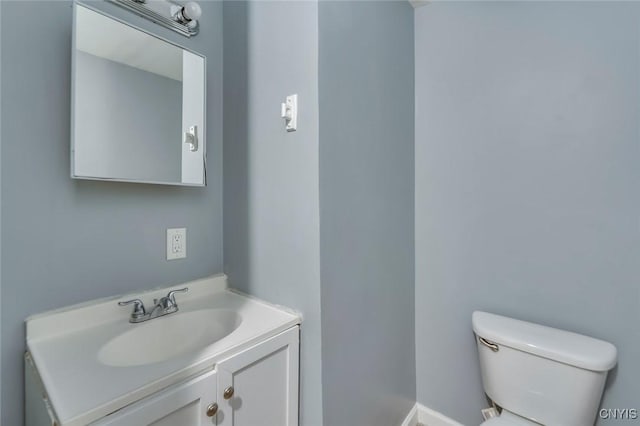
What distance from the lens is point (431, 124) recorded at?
1.48 meters

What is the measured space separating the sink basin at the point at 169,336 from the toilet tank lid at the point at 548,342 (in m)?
1.05

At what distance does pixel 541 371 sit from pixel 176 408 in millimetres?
1251

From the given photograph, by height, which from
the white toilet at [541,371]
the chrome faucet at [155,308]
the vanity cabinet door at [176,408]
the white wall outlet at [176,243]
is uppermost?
the white wall outlet at [176,243]

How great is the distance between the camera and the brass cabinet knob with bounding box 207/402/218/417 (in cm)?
71

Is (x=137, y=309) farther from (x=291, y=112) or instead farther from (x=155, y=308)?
(x=291, y=112)

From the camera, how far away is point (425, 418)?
1.50m

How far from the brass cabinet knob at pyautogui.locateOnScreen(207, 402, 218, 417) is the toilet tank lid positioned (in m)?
1.07

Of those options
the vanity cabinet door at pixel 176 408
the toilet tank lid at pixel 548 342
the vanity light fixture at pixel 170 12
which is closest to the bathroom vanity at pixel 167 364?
the vanity cabinet door at pixel 176 408

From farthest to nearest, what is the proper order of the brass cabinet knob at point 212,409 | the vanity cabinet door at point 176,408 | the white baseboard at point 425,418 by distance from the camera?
the white baseboard at point 425,418, the brass cabinet knob at point 212,409, the vanity cabinet door at point 176,408

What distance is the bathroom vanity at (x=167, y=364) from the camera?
1.94ft

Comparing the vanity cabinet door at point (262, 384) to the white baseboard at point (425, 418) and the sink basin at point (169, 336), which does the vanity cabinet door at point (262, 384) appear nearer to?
the sink basin at point (169, 336)

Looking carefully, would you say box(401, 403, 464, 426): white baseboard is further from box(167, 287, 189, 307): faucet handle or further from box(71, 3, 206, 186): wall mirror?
box(71, 3, 206, 186): wall mirror

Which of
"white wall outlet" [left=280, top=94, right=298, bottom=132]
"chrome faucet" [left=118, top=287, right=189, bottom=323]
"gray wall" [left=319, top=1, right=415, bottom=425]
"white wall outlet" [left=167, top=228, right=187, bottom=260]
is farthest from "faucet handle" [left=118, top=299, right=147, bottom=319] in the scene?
"white wall outlet" [left=280, top=94, right=298, bottom=132]

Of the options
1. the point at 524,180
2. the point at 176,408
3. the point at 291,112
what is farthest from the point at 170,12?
the point at 524,180
